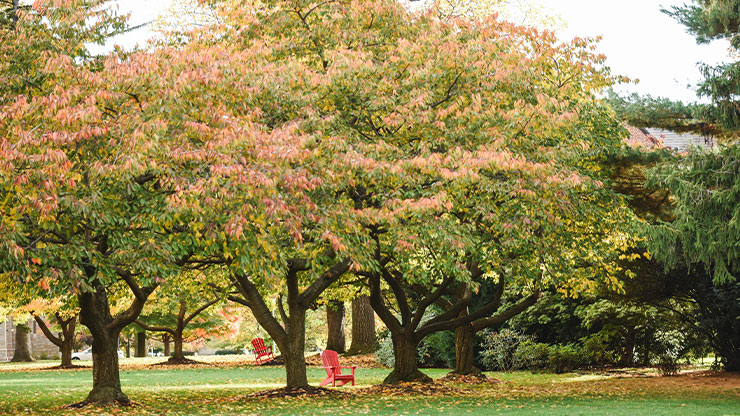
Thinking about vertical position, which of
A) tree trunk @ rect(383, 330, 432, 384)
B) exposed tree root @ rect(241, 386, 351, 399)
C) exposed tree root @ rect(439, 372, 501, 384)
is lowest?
exposed tree root @ rect(439, 372, 501, 384)

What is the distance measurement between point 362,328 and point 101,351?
1953 cm

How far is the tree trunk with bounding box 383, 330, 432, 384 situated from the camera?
1873cm

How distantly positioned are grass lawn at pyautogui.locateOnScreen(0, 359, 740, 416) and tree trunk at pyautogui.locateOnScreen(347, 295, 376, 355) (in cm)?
903

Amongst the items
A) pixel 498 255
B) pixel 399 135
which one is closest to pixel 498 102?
pixel 399 135

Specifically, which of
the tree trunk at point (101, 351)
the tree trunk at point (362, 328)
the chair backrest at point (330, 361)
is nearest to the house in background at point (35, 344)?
the tree trunk at point (362, 328)

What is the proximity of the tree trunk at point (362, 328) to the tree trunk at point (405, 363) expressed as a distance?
13868 millimetres

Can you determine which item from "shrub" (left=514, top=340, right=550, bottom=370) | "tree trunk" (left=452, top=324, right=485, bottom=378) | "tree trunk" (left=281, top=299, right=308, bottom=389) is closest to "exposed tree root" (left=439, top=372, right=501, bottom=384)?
"tree trunk" (left=452, top=324, right=485, bottom=378)

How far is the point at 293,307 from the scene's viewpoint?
54.5 ft

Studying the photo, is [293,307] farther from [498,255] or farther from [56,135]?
[56,135]

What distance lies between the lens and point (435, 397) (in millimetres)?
16125

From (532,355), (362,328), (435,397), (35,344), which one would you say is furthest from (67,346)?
(35,344)

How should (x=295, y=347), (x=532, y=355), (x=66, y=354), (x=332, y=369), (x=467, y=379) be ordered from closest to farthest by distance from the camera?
(x=295, y=347) < (x=332, y=369) < (x=467, y=379) < (x=532, y=355) < (x=66, y=354)

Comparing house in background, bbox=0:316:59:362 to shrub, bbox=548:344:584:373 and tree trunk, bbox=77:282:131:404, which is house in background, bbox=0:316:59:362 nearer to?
shrub, bbox=548:344:584:373

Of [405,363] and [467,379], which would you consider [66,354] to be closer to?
[405,363]
